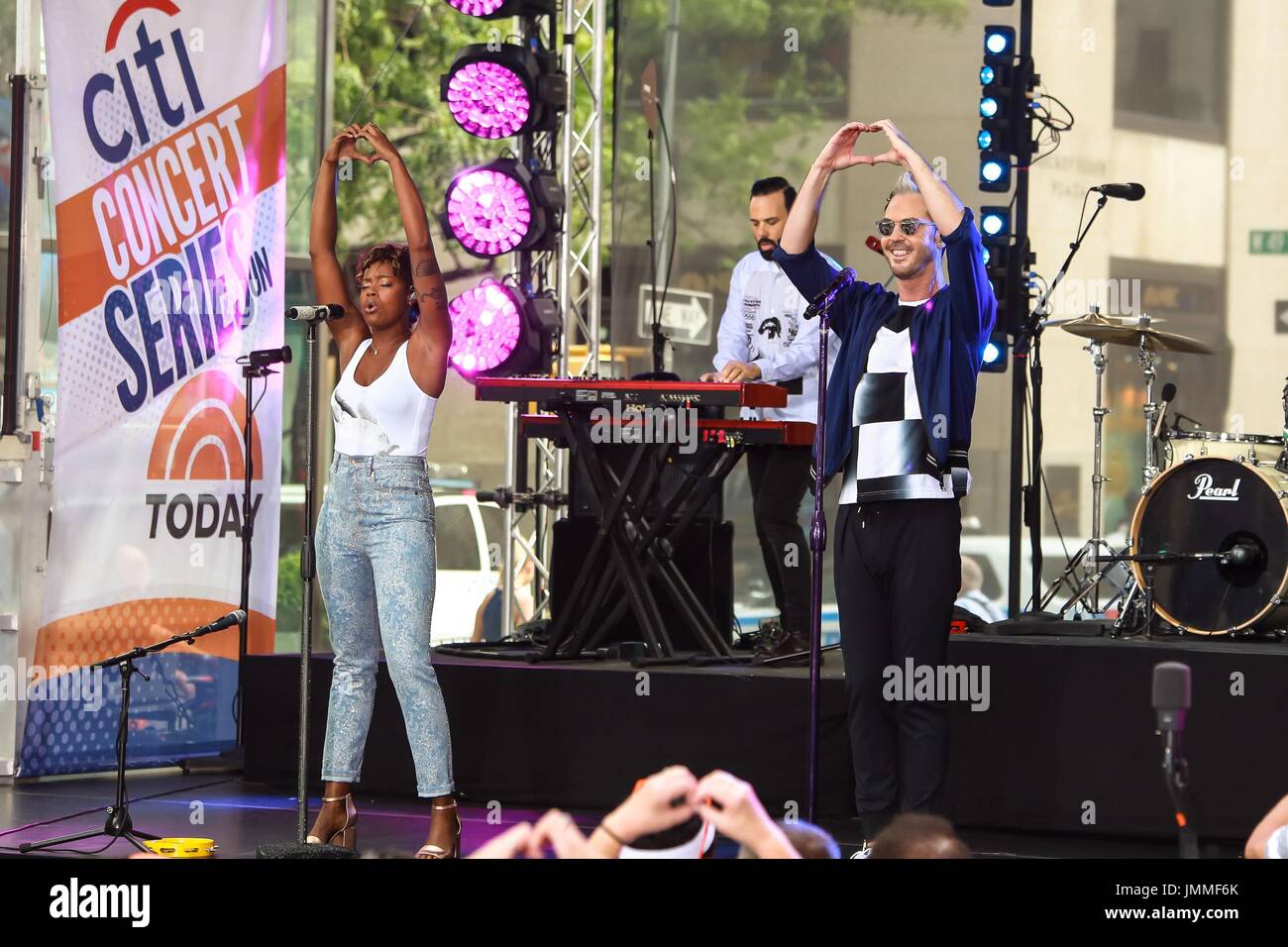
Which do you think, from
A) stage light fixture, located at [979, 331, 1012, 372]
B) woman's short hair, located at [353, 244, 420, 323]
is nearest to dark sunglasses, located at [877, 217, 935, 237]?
woman's short hair, located at [353, 244, 420, 323]

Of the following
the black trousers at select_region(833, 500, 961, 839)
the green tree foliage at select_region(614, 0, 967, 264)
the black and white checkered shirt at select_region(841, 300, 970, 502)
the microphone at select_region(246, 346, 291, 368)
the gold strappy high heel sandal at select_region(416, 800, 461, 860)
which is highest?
the green tree foliage at select_region(614, 0, 967, 264)

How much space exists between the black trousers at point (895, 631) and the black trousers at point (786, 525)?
1501 mm

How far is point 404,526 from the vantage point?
481cm

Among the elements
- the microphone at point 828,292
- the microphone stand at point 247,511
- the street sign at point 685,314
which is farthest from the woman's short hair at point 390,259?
the street sign at point 685,314

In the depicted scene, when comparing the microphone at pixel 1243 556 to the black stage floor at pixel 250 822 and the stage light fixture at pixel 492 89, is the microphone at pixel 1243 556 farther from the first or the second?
the stage light fixture at pixel 492 89

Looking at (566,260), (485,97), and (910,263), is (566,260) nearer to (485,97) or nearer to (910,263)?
(485,97)

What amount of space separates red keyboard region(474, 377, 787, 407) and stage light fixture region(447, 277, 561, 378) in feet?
3.39

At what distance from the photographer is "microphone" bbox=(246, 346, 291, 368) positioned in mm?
6477

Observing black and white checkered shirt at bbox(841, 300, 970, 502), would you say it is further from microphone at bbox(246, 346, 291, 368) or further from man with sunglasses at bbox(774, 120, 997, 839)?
microphone at bbox(246, 346, 291, 368)

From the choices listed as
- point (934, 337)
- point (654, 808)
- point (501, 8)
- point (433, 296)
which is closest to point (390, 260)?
point (433, 296)

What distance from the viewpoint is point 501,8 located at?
22.9ft

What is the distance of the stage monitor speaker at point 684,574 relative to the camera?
21.1 feet

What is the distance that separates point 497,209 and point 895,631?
3177 millimetres
